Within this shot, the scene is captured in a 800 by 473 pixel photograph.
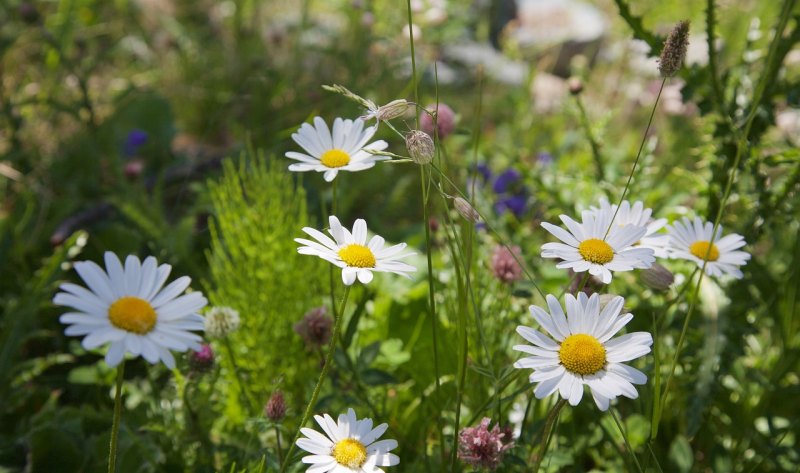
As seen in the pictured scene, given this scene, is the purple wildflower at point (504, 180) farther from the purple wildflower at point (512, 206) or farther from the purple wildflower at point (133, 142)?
the purple wildflower at point (133, 142)

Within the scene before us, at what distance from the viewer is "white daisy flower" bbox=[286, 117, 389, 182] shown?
3.56ft

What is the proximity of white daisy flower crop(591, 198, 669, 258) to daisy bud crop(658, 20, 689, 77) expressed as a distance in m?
0.21

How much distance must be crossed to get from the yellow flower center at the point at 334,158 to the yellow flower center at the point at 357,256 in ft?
0.61

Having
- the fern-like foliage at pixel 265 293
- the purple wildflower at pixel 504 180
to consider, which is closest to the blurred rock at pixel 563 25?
the purple wildflower at pixel 504 180

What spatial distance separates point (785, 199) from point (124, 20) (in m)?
3.08

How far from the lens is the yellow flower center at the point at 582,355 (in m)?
0.89

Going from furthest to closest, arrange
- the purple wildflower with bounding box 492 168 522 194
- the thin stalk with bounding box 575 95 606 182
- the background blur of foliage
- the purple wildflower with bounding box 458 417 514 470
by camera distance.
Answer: the purple wildflower with bounding box 492 168 522 194 < the thin stalk with bounding box 575 95 606 182 < the background blur of foliage < the purple wildflower with bounding box 458 417 514 470

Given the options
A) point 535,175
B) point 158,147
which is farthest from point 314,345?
point 158,147

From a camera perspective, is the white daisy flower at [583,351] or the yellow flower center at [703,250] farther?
the yellow flower center at [703,250]

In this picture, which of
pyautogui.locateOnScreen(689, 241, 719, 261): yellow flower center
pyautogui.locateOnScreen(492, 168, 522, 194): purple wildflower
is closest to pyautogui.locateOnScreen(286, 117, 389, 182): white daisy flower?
pyautogui.locateOnScreen(689, 241, 719, 261): yellow flower center

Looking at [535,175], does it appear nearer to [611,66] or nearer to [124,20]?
[611,66]

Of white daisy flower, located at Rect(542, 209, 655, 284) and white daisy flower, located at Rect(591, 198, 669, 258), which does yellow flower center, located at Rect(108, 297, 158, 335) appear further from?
white daisy flower, located at Rect(591, 198, 669, 258)

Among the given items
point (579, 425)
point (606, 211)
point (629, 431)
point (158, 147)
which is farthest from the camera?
point (158, 147)

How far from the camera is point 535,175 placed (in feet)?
6.39
